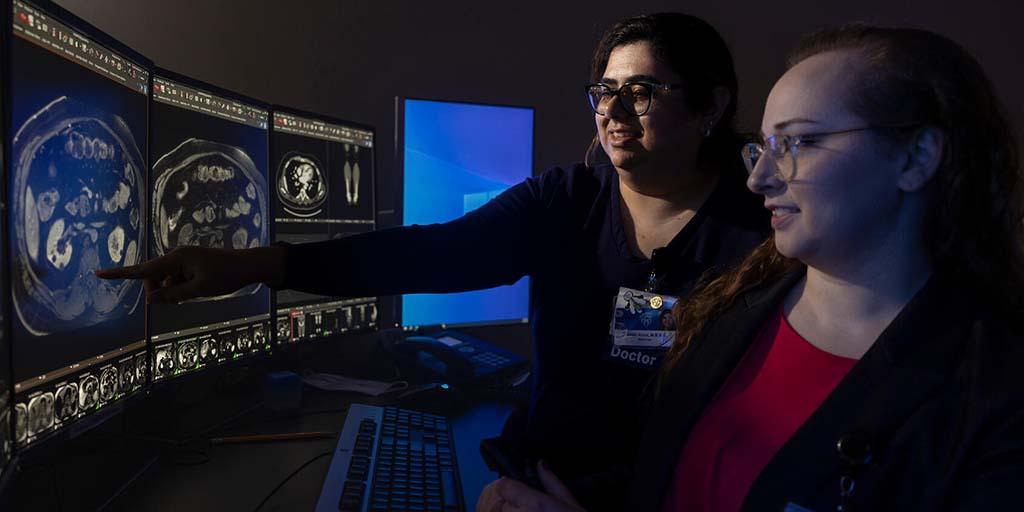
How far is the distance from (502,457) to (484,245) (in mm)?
435

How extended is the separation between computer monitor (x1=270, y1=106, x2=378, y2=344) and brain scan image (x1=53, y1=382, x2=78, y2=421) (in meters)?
0.62

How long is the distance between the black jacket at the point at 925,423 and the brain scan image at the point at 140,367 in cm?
88

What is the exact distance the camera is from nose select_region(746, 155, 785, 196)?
96 cm

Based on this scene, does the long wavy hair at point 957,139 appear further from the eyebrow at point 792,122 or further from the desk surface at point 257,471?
the desk surface at point 257,471

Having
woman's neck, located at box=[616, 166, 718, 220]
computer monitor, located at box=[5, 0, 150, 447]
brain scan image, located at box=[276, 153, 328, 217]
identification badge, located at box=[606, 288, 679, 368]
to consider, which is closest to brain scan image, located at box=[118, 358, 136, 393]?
computer monitor, located at box=[5, 0, 150, 447]

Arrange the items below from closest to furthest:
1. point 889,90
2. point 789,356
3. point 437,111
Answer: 1. point 889,90
2. point 789,356
3. point 437,111

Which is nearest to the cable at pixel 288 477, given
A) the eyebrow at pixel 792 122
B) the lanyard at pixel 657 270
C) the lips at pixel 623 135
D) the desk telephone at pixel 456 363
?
the desk telephone at pixel 456 363

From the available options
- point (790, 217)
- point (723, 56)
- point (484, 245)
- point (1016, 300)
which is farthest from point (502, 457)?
point (723, 56)

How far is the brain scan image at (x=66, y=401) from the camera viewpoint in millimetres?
925

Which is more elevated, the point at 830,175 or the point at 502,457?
the point at 830,175

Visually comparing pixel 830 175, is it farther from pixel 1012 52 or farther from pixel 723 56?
pixel 1012 52

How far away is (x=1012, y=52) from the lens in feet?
8.44

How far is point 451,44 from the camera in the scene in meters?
2.19

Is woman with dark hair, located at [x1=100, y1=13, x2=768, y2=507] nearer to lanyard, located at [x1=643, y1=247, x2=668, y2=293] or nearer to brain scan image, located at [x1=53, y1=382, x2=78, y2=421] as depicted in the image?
lanyard, located at [x1=643, y1=247, x2=668, y2=293]
